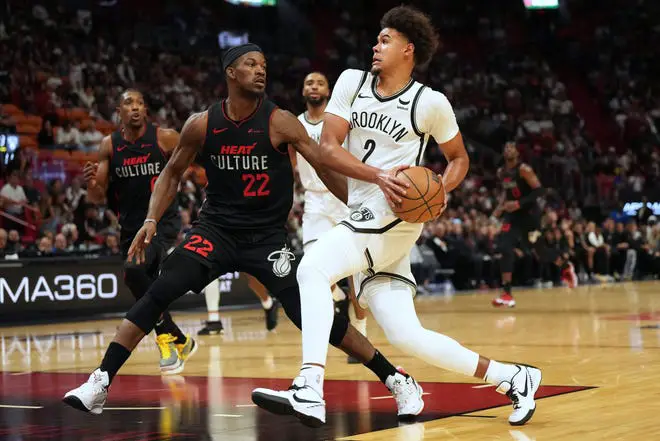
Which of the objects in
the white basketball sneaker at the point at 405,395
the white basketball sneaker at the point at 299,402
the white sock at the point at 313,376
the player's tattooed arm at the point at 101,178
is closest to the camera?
the white basketball sneaker at the point at 299,402

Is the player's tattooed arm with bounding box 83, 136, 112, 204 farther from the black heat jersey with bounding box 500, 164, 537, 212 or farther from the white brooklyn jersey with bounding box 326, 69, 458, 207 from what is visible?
the black heat jersey with bounding box 500, 164, 537, 212

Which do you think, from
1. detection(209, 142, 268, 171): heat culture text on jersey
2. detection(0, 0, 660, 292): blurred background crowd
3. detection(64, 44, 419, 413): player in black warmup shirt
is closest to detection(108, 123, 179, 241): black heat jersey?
detection(64, 44, 419, 413): player in black warmup shirt

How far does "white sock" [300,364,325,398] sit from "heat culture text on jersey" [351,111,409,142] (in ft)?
4.31

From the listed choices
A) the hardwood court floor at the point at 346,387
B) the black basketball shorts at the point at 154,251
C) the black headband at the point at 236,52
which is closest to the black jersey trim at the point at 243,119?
the black headband at the point at 236,52

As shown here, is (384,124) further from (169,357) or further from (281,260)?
(169,357)

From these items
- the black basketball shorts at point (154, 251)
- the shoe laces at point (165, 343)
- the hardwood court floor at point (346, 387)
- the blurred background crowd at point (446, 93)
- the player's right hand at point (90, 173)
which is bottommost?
the hardwood court floor at point (346, 387)

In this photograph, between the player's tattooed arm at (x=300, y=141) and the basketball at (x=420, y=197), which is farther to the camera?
the player's tattooed arm at (x=300, y=141)

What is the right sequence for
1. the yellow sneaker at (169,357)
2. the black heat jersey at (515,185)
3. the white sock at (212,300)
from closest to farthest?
the yellow sneaker at (169,357)
the white sock at (212,300)
the black heat jersey at (515,185)

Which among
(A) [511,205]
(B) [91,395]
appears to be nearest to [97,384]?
(B) [91,395]

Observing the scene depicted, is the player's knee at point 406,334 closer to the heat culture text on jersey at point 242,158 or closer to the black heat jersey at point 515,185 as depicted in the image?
the heat culture text on jersey at point 242,158

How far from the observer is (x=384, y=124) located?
5973 millimetres

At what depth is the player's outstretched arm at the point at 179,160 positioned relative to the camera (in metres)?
6.62

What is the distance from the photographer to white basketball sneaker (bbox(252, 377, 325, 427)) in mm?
5453

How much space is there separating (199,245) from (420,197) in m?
1.49
